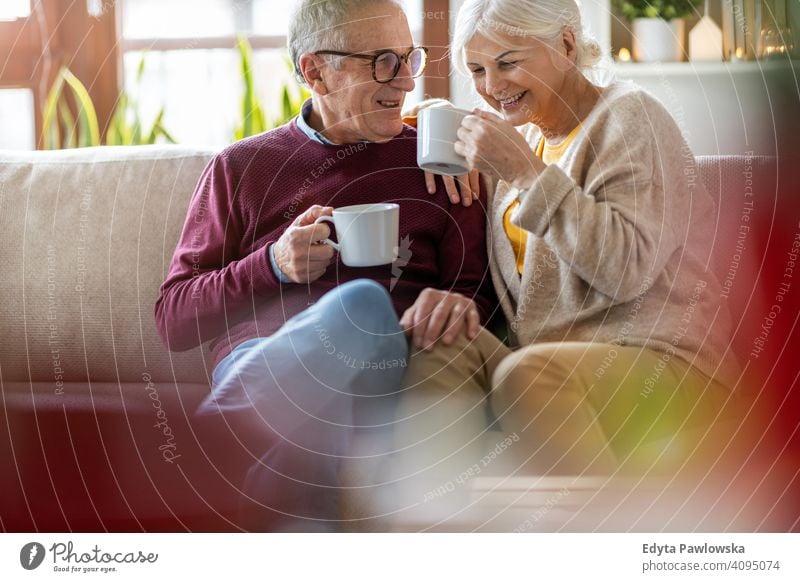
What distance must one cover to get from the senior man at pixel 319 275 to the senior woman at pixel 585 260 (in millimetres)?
50

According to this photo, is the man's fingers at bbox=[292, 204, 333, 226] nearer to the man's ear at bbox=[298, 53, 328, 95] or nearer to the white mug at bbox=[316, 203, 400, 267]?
the white mug at bbox=[316, 203, 400, 267]

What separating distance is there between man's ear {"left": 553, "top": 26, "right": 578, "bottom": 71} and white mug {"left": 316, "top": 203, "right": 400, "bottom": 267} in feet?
0.63

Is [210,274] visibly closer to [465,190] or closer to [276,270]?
[276,270]

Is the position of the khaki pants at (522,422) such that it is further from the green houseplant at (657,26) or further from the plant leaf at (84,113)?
the plant leaf at (84,113)

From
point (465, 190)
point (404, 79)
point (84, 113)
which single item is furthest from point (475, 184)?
point (84, 113)

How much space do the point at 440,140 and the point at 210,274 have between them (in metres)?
0.25

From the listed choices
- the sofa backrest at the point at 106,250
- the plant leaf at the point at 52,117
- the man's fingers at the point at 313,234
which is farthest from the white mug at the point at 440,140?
the plant leaf at the point at 52,117

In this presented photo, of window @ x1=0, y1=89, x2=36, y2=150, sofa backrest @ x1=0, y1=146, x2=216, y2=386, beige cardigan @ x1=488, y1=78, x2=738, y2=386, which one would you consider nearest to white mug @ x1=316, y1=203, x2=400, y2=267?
beige cardigan @ x1=488, y1=78, x2=738, y2=386

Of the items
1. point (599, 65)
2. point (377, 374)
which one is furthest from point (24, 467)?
point (599, 65)

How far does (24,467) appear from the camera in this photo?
813 millimetres

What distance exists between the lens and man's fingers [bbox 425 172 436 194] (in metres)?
0.81

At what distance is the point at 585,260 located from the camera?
747 mm
